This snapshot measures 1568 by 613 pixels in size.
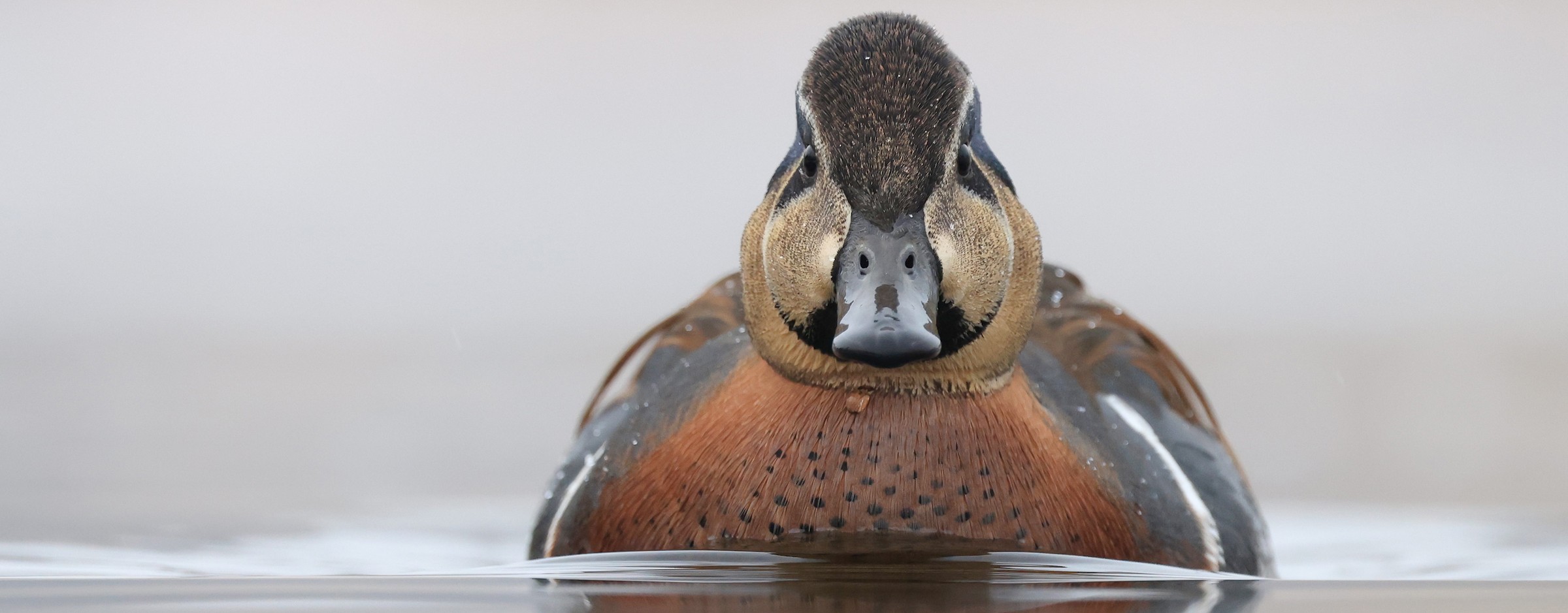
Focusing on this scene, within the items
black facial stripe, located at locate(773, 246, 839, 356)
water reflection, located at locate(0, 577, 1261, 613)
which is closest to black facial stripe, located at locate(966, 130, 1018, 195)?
black facial stripe, located at locate(773, 246, 839, 356)

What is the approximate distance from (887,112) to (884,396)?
19.2 inches

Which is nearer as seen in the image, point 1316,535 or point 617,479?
point 617,479

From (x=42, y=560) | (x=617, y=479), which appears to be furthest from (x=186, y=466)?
(x=617, y=479)

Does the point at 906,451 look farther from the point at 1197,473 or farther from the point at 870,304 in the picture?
the point at 1197,473

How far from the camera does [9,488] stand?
15.0 feet

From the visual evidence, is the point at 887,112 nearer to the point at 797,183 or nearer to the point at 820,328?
the point at 797,183

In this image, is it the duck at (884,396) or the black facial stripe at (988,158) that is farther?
the black facial stripe at (988,158)

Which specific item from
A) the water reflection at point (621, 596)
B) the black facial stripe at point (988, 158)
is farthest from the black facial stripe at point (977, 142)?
the water reflection at point (621, 596)

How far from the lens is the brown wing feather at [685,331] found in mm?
3689

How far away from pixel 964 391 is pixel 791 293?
343 mm

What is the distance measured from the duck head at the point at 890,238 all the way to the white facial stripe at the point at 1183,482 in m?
0.50

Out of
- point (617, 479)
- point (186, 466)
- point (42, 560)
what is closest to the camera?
point (617, 479)

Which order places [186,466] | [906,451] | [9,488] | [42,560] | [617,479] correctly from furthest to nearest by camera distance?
[186,466] → [9,488] → [42,560] → [617,479] → [906,451]

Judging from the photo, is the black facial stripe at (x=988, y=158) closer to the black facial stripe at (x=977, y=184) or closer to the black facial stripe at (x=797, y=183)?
the black facial stripe at (x=977, y=184)
